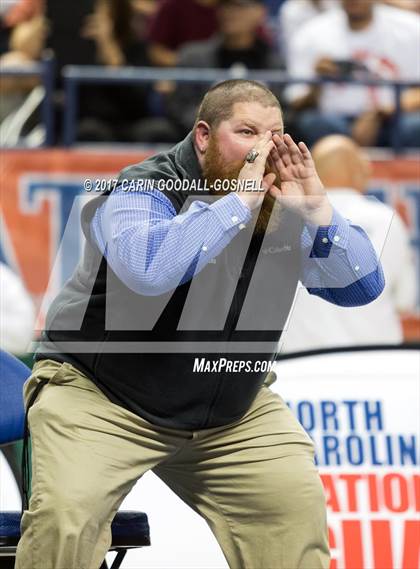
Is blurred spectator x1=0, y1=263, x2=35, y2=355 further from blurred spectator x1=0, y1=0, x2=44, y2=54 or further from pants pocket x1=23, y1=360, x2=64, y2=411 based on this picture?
blurred spectator x1=0, y1=0, x2=44, y2=54

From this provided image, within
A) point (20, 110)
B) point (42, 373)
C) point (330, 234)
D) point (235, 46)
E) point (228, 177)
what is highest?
point (235, 46)

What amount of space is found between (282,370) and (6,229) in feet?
12.0

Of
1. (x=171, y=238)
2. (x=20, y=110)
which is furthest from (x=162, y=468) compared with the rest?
(x=20, y=110)

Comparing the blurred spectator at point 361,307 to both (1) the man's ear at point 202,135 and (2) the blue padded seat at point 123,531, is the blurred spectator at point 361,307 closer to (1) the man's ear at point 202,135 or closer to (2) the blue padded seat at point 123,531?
(2) the blue padded seat at point 123,531

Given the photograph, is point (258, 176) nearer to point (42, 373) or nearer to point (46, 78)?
point (42, 373)

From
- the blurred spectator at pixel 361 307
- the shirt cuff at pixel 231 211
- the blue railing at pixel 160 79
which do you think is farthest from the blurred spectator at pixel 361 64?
the shirt cuff at pixel 231 211

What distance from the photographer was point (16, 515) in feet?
12.7

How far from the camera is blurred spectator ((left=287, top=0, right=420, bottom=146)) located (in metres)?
7.92

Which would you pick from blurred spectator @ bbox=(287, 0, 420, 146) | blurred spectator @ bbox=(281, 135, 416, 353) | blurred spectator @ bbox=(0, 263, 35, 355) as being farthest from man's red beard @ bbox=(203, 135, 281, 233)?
blurred spectator @ bbox=(287, 0, 420, 146)

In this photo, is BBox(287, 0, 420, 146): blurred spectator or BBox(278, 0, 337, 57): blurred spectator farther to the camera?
BBox(278, 0, 337, 57): blurred spectator

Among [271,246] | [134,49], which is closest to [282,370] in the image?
[271,246]

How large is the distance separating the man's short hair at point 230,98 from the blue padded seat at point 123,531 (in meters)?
1.16

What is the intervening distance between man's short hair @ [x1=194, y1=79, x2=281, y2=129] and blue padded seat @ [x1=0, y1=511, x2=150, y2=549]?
1.16 meters

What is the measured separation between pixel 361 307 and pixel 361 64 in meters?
2.51
